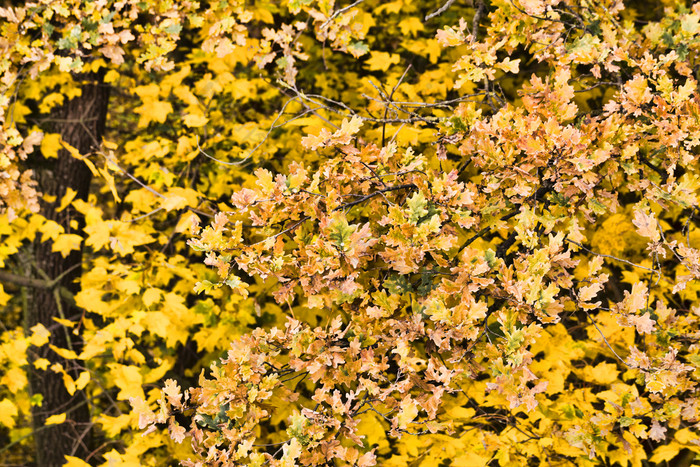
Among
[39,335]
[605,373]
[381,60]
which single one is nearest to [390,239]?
[605,373]

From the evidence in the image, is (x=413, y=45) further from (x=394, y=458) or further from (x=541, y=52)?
(x=394, y=458)

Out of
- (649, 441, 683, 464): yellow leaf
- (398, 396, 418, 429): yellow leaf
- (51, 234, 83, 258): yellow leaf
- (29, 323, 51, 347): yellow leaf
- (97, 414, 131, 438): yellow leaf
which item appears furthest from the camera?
(29, 323, 51, 347): yellow leaf

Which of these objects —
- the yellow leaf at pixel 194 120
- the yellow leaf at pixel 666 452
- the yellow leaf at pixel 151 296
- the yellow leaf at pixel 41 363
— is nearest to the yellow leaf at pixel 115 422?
the yellow leaf at pixel 151 296

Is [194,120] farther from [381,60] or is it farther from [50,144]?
[50,144]

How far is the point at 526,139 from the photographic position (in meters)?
1.93

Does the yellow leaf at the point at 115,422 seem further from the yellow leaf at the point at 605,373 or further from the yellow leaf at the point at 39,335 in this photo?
the yellow leaf at the point at 605,373

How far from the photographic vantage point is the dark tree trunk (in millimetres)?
4742

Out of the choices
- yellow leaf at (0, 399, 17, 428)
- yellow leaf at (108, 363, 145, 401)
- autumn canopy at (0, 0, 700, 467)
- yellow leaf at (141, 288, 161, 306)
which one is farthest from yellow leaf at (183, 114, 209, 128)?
yellow leaf at (0, 399, 17, 428)

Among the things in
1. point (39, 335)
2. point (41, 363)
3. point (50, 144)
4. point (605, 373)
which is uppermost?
point (50, 144)

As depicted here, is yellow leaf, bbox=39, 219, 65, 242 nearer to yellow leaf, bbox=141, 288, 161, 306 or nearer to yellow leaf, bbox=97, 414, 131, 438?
yellow leaf, bbox=141, 288, 161, 306

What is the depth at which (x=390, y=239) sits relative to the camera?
196 centimetres

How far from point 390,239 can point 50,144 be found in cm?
344

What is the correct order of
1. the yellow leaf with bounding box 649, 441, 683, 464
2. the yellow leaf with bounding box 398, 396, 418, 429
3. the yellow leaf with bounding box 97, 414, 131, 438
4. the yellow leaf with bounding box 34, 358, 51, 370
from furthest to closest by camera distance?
the yellow leaf with bounding box 34, 358, 51, 370 → the yellow leaf with bounding box 97, 414, 131, 438 → the yellow leaf with bounding box 649, 441, 683, 464 → the yellow leaf with bounding box 398, 396, 418, 429

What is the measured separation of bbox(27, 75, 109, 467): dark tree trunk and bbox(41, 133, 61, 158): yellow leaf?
285 mm
